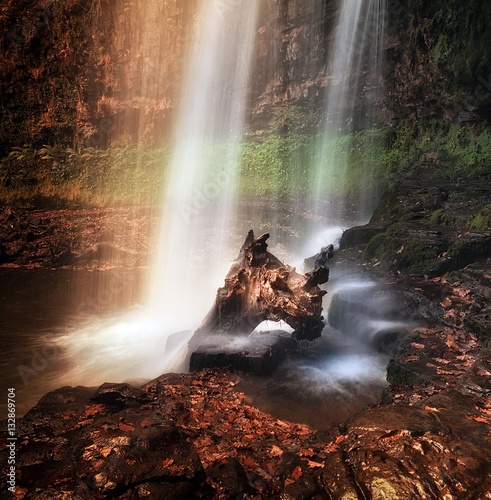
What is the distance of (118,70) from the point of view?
2467cm

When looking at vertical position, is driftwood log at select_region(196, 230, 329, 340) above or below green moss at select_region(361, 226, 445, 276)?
below

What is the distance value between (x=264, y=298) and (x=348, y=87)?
17.6 meters

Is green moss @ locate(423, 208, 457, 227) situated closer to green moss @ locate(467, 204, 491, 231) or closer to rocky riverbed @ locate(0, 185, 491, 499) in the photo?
green moss @ locate(467, 204, 491, 231)

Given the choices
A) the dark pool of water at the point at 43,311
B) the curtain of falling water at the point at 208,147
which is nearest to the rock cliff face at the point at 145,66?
the curtain of falling water at the point at 208,147

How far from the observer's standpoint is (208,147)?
81.0 ft

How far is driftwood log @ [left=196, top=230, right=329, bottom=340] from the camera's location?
673cm

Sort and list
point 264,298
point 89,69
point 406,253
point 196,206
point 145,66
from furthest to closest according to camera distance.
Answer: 1. point 145,66
2. point 89,69
3. point 196,206
4. point 406,253
5. point 264,298

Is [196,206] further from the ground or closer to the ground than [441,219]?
closer to the ground

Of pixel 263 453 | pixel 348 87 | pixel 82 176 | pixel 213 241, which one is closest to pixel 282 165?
pixel 348 87

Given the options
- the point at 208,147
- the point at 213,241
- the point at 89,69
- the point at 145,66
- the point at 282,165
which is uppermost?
the point at 145,66

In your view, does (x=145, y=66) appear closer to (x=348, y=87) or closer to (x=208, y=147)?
(x=208, y=147)

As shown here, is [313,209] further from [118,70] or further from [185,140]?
[118,70]

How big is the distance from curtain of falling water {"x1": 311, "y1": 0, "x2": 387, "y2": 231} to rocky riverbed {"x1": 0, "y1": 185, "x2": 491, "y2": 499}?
45.6 feet

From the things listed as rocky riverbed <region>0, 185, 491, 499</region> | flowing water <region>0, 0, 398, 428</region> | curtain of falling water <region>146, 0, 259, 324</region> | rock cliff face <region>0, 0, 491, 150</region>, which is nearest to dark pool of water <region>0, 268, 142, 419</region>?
flowing water <region>0, 0, 398, 428</region>
